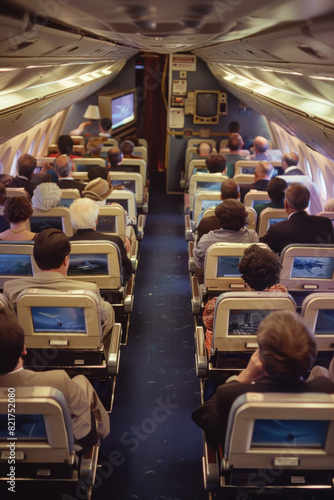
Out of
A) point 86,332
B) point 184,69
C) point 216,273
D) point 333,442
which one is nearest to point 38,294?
point 86,332

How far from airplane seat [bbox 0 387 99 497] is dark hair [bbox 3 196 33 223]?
7.13ft

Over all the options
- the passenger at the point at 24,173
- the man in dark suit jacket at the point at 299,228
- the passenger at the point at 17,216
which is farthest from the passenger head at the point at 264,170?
the passenger at the point at 17,216

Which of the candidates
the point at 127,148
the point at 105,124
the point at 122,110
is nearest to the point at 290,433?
the point at 127,148

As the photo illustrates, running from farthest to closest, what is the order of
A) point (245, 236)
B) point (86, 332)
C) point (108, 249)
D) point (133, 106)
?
1. point (133, 106)
2. point (245, 236)
3. point (108, 249)
4. point (86, 332)

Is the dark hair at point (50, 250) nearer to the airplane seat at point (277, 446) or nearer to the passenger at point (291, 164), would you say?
the airplane seat at point (277, 446)

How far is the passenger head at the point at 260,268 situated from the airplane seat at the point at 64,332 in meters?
1.01

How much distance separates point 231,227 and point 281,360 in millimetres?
2051

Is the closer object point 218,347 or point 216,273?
point 218,347

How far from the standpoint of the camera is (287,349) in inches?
74.2

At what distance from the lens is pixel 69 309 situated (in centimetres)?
262

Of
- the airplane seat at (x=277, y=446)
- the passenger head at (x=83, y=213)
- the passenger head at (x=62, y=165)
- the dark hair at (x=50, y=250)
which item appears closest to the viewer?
the airplane seat at (x=277, y=446)

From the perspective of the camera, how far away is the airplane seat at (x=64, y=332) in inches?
100

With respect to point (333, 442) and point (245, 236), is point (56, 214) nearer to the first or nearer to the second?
point (245, 236)

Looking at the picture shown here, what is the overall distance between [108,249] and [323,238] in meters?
1.97
